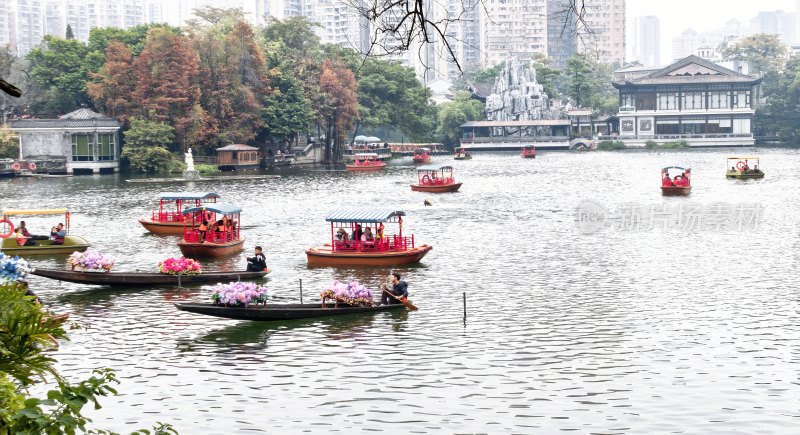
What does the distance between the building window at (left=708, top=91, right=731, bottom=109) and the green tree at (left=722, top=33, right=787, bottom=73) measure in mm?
32478

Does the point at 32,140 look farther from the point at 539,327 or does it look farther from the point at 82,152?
the point at 539,327

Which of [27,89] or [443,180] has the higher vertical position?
[27,89]

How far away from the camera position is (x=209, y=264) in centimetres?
4150

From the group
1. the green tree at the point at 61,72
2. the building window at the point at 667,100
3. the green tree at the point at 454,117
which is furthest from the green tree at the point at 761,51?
the green tree at the point at 61,72

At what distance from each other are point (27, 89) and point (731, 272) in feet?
306

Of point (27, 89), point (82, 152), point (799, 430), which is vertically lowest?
point (799, 430)

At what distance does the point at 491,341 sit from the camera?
1037 inches

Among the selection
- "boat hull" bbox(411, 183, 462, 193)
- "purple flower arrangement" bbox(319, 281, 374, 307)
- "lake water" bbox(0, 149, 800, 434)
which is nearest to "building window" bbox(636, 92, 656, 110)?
"boat hull" bbox(411, 183, 462, 193)

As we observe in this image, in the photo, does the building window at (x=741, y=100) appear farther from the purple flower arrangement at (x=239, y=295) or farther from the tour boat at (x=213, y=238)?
the purple flower arrangement at (x=239, y=295)

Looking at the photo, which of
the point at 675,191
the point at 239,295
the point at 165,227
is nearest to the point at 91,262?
the point at 239,295

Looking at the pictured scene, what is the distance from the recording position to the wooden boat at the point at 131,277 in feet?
111

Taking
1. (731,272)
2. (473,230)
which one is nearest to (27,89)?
(473,230)

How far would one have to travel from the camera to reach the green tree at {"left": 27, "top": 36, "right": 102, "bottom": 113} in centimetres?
10856

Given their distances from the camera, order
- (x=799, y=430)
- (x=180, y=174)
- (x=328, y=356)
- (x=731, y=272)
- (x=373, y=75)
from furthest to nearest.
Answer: (x=373, y=75) → (x=180, y=174) → (x=731, y=272) → (x=328, y=356) → (x=799, y=430)
